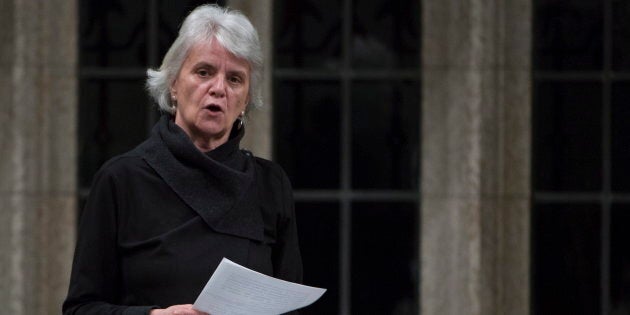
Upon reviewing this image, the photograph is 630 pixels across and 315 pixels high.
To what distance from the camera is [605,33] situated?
21.3 feet

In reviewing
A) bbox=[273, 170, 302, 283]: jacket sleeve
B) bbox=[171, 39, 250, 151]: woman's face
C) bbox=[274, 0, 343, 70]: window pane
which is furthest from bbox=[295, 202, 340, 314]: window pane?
bbox=[171, 39, 250, 151]: woman's face

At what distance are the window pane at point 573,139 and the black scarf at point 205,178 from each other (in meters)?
3.55

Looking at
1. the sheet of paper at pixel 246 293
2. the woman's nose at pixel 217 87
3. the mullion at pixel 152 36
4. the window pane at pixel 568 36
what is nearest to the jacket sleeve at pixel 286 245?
the sheet of paper at pixel 246 293

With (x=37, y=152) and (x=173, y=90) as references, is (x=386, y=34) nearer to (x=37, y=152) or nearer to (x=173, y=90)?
(x=37, y=152)

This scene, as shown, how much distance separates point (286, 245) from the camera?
3.33 meters

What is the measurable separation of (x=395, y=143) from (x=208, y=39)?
3.47 m

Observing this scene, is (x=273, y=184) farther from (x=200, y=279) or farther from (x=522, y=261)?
(x=522, y=261)

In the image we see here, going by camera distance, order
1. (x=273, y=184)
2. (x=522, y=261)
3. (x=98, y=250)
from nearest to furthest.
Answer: (x=98, y=250) → (x=273, y=184) → (x=522, y=261)

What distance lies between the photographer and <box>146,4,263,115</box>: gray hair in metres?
3.10

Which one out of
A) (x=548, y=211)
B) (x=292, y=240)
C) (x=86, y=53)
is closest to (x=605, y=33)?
(x=548, y=211)

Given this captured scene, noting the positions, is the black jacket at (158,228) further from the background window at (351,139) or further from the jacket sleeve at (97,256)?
the background window at (351,139)

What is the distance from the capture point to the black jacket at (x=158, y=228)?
3047mm

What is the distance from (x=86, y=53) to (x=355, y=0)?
1.28m

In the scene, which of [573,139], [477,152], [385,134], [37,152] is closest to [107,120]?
[37,152]
